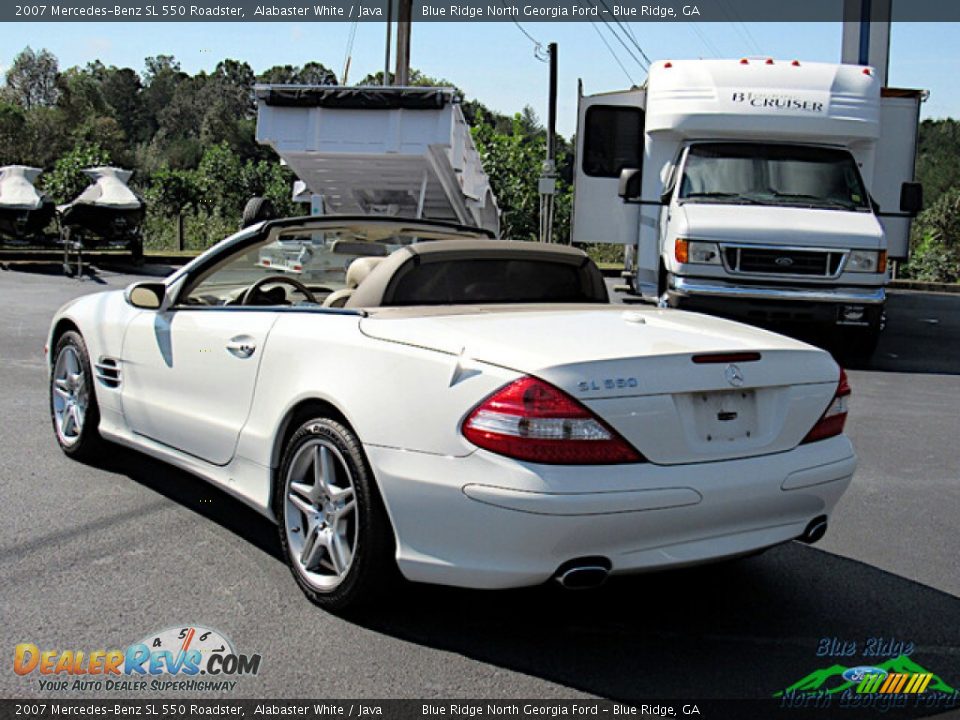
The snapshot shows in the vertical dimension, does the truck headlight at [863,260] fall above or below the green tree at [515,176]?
below

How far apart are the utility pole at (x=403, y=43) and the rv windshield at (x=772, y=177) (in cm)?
1278

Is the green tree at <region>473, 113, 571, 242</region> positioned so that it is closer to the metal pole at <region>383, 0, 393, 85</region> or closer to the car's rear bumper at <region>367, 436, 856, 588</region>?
the metal pole at <region>383, 0, 393, 85</region>

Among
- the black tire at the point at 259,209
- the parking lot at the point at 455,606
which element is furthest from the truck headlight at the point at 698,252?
the parking lot at the point at 455,606

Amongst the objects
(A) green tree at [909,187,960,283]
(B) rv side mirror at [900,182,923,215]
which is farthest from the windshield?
(A) green tree at [909,187,960,283]

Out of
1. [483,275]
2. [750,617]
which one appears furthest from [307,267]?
[750,617]

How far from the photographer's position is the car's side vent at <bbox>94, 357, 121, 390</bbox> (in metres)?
5.52

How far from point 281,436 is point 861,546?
2682 mm

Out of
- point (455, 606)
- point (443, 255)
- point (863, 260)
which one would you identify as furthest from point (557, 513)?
point (863, 260)

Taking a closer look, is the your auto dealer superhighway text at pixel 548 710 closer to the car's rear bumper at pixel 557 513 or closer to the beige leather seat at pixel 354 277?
the car's rear bumper at pixel 557 513

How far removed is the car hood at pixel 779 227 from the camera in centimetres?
1069

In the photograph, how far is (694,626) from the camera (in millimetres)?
3916

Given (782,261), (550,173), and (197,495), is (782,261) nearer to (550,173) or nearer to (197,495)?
(197,495)

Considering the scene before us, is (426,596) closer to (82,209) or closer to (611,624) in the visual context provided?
(611,624)

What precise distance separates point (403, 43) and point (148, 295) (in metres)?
19.5
